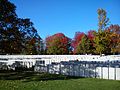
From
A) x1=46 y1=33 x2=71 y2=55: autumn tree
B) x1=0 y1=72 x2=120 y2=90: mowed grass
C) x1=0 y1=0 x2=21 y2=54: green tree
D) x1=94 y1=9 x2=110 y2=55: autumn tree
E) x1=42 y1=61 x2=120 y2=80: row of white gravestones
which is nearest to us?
x1=0 y1=72 x2=120 y2=90: mowed grass

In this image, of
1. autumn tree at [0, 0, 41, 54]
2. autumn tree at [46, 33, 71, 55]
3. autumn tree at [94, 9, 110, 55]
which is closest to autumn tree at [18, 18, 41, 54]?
autumn tree at [0, 0, 41, 54]

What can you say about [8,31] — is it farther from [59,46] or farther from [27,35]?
[59,46]

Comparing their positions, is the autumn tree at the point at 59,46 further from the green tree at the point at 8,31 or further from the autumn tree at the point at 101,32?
the green tree at the point at 8,31

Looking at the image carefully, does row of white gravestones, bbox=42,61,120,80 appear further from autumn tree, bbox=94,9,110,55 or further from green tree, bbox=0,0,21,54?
autumn tree, bbox=94,9,110,55

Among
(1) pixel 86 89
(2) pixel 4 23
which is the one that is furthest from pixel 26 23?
(1) pixel 86 89

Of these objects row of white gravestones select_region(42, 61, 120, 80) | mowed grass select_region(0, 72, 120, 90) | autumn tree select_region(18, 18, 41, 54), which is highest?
autumn tree select_region(18, 18, 41, 54)

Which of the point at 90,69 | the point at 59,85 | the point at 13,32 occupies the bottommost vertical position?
the point at 59,85

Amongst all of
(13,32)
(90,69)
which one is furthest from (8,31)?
(90,69)

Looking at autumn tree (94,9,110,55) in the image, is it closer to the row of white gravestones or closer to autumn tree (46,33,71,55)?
the row of white gravestones

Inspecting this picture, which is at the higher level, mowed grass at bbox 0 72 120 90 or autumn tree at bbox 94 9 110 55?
autumn tree at bbox 94 9 110 55

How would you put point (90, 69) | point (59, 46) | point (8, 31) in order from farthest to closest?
point (59, 46), point (90, 69), point (8, 31)

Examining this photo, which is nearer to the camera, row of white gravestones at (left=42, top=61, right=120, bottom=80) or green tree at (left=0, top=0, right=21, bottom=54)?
row of white gravestones at (left=42, top=61, right=120, bottom=80)

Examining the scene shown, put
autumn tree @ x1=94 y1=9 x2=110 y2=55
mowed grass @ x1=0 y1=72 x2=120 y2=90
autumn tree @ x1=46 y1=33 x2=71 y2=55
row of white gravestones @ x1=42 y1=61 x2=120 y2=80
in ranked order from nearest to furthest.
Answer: mowed grass @ x1=0 y1=72 x2=120 y2=90 < row of white gravestones @ x1=42 y1=61 x2=120 y2=80 < autumn tree @ x1=94 y1=9 x2=110 y2=55 < autumn tree @ x1=46 y1=33 x2=71 y2=55

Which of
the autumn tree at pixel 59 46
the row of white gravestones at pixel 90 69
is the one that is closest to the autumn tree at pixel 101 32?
the row of white gravestones at pixel 90 69
